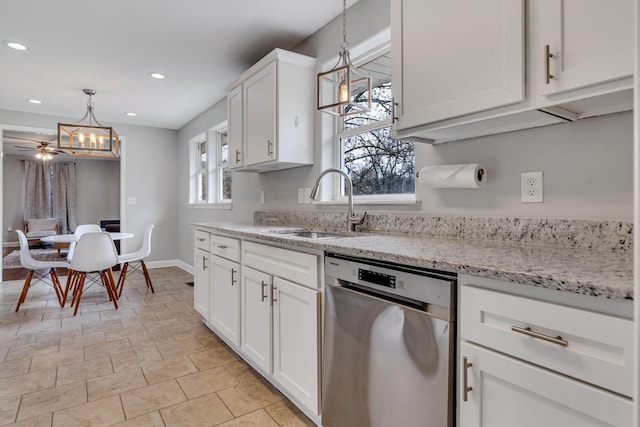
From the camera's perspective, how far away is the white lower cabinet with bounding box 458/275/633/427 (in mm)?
742

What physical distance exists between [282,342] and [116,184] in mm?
10736

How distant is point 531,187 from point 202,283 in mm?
2509

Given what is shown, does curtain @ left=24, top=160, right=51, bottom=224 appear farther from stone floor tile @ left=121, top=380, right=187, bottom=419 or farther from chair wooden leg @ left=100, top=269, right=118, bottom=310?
stone floor tile @ left=121, top=380, right=187, bottom=419

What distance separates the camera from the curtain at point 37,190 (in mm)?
9516

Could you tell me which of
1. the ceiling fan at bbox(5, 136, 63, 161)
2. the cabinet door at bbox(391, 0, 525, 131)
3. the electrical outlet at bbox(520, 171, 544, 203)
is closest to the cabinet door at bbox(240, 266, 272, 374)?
the cabinet door at bbox(391, 0, 525, 131)

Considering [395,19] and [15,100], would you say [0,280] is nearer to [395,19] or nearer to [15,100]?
[15,100]

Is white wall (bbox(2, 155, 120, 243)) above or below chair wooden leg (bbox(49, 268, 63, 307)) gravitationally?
above

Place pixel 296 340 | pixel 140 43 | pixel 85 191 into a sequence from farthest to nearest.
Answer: pixel 85 191
pixel 140 43
pixel 296 340

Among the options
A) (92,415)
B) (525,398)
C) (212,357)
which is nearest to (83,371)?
(92,415)

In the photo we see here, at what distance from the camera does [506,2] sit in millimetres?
1200

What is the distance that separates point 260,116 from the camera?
2783 mm

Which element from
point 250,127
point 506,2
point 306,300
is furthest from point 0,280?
point 506,2

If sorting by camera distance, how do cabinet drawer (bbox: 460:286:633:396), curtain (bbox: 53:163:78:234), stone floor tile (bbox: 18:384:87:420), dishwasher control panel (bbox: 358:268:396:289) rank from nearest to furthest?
cabinet drawer (bbox: 460:286:633:396), dishwasher control panel (bbox: 358:268:396:289), stone floor tile (bbox: 18:384:87:420), curtain (bbox: 53:163:78:234)

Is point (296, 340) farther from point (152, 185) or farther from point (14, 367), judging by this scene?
point (152, 185)
